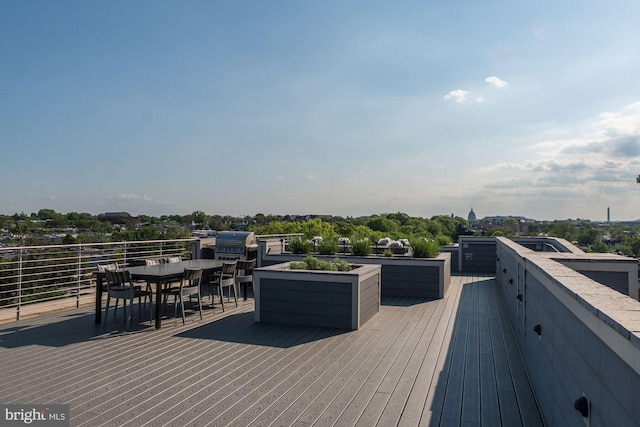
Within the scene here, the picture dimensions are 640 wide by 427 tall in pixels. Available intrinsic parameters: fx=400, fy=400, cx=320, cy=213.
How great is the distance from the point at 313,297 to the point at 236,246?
474cm

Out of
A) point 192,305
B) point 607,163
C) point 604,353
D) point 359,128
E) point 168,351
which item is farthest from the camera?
point 607,163

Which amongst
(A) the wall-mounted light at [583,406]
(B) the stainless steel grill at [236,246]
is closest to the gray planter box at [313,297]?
(A) the wall-mounted light at [583,406]

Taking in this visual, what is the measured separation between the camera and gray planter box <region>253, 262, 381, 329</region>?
5574 mm

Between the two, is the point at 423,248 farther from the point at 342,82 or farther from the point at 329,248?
the point at 342,82

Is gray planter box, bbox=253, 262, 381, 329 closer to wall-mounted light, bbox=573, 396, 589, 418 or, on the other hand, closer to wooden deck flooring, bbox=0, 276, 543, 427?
wooden deck flooring, bbox=0, 276, 543, 427

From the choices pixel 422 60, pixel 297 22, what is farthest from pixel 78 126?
pixel 422 60

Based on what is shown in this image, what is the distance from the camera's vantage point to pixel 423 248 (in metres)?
8.38

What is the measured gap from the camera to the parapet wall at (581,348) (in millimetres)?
1335

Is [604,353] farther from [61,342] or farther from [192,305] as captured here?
[192,305]

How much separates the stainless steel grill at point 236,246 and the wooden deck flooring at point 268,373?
396cm

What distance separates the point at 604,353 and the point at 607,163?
16764 millimetres

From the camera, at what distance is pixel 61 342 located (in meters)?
4.81

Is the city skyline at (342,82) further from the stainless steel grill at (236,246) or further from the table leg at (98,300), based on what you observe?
the table leg at (98,300)

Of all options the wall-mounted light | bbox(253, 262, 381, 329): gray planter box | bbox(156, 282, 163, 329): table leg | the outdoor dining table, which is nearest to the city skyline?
bbox(253, 262, 381, 329): gray planter box
